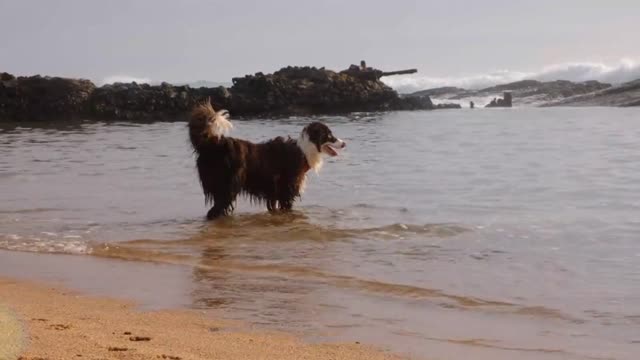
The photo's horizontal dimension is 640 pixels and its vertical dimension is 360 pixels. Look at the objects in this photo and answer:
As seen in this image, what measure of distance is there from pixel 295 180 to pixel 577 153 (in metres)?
8.75

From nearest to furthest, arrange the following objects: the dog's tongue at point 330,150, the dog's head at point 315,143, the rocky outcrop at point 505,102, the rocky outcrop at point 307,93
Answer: the dog's head at point 315,143 → the dog's tongue at point 330,150 → the rocky outcrop at point 307,93 → the rocky outcrop at point 505,102

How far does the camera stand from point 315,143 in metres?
10.2

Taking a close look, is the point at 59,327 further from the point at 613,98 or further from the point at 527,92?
the point at 527,92

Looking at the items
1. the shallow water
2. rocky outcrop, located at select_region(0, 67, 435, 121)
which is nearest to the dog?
the shallow water

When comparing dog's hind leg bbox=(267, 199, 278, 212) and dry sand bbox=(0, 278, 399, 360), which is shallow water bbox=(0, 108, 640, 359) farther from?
dry sand bbox=(0, 278, 399, 360)

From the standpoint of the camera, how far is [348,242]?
7.67m

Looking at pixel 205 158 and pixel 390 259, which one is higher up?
pixel 205 158

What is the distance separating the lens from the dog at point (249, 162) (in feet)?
29.4

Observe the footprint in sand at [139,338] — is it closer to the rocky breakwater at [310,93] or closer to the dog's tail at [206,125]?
the dog's tail at [206,125]

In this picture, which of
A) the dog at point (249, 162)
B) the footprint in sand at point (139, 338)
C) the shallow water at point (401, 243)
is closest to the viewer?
the footprint in sand at point (139, 338)

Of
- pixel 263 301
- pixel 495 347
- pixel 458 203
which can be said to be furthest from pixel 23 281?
pixel 458 203

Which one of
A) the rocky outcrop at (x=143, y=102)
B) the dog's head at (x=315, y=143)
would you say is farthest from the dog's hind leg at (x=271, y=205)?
the rocky outcrop at (x=143, y=102)

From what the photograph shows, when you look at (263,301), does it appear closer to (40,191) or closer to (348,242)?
(348,242)

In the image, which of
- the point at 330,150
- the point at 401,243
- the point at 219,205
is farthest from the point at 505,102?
the point at 401,243
